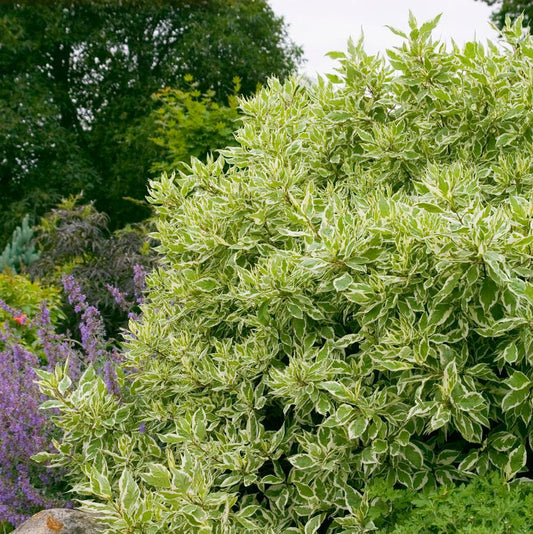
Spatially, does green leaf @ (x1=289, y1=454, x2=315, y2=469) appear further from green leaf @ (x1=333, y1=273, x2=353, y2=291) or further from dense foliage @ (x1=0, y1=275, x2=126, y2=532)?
dense foliage @ (x1=0, y1=275, x2=126, y2=532)

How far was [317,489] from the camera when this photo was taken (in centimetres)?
284

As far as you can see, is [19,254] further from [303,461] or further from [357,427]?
[357,427]

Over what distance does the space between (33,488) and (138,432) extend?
740mm

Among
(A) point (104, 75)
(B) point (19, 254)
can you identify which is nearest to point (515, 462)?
(B) point (19, 254)

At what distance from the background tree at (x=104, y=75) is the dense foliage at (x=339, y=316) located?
454 inches

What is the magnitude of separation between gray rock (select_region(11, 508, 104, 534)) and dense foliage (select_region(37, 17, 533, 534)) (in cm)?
23

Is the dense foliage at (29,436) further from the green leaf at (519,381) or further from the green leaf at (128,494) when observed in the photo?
the green leaf at (519,381)

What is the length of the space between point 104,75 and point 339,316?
1560 centimetres

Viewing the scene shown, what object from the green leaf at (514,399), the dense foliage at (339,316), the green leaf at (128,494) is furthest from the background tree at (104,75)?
the green leaf at (514,399)

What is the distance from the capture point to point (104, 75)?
56.8 ft

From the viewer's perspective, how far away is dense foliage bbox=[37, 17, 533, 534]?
258cm

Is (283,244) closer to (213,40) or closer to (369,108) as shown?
(369,108)

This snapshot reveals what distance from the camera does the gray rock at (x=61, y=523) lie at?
3180 millimetres

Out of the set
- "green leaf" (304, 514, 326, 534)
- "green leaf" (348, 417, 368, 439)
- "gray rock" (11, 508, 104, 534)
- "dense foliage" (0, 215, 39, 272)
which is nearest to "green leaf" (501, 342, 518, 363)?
"green leaf" (348, 417, 368, 439)
